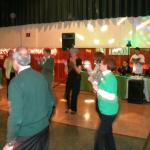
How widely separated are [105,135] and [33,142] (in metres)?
1.28

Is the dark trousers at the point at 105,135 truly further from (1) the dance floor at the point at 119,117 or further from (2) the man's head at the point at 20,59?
(1) the dance floor at the point at 119,117

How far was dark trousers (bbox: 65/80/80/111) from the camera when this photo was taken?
644 cm

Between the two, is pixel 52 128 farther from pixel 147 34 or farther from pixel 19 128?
pixel 147 34

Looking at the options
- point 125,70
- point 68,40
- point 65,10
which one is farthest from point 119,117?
point 65,10

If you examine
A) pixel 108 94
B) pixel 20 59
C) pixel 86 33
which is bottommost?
pixel 108 94

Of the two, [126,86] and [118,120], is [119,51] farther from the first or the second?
[118,120]

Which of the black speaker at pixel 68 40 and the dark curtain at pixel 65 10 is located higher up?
the dark curtain at pixel 65 10

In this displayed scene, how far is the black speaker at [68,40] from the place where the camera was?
37.7 ft

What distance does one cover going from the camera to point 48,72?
6.53 metres

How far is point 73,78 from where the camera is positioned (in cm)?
638

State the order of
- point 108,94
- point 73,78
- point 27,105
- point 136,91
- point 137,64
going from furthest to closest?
point 137,64 < point 136,91 < point 73,78 < point 108,94 < point 27,105

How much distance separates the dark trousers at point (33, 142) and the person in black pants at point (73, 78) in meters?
3.55

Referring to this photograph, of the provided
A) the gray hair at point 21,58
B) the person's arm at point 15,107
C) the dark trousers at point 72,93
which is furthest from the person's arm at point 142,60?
the person's arm at point 15,107

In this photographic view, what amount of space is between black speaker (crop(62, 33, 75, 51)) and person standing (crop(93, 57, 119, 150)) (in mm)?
7900
